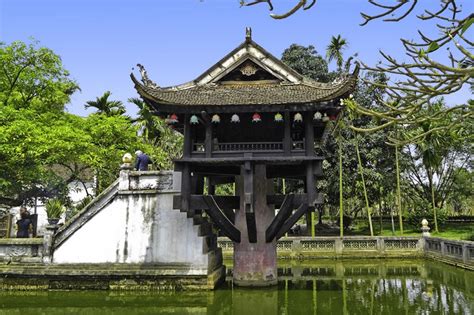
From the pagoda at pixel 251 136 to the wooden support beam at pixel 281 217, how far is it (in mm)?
27

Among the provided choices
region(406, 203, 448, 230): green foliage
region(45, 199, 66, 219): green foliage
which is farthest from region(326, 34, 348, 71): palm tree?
region(45, 199, 66, 219): green foliage

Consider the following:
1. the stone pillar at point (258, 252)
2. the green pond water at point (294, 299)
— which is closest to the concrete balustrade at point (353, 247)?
the green pond water at point (294, 299)

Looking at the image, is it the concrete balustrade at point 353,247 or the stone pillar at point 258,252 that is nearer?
the stone pillar at point 258,252

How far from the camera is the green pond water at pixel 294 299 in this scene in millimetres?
8148

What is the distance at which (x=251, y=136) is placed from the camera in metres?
11.7

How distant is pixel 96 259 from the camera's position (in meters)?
10.7

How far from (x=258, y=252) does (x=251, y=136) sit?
11.8 feet

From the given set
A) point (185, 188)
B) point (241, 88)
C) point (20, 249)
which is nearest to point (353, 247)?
point (241, 88)

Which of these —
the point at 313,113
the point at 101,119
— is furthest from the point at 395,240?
the point at 101,119

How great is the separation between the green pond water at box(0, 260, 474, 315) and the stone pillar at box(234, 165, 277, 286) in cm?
39

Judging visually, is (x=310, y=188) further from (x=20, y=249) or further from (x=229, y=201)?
(x=20, y=249)

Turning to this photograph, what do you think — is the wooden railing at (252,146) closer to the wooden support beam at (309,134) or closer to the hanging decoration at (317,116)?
the wooden support beam at (309,134)

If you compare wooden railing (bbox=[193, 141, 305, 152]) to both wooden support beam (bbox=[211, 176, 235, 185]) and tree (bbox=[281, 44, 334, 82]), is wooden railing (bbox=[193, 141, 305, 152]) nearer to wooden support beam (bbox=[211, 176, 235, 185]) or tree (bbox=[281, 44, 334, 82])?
wooden support beam (bbox=[211, 176, 235, 185])

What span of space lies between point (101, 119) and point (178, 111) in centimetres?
844
